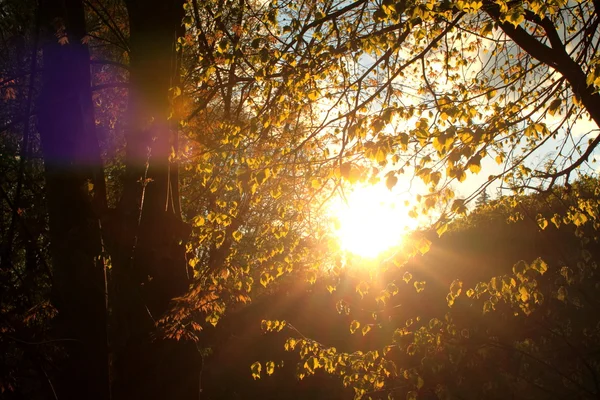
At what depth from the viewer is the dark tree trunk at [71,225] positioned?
3.84m

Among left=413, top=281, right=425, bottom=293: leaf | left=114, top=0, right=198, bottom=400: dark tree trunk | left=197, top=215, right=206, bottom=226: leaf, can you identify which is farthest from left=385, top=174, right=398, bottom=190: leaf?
left=197, top=215, right=206, bottom=226: leaf

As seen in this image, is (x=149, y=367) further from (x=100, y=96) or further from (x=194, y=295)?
(x=100, y=96)

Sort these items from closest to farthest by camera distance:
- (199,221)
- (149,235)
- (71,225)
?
(71,225), (149,235), (199,221)

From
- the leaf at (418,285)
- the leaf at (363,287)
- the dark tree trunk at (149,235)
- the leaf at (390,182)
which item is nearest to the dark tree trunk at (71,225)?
the dark tree trunk at (149,235)

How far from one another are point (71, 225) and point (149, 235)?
0.81m

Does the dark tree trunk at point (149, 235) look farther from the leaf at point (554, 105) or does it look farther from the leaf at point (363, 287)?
the leaf at point (554, 105)

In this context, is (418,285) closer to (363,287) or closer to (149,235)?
(363,287)

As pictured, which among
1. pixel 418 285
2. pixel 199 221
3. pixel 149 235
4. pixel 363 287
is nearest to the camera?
pixel 149 235

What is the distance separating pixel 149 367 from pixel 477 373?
689cm

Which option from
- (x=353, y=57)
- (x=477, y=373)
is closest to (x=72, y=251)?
(x=353, y=57)

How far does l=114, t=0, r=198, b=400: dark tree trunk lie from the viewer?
4.25m

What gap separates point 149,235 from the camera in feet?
14.8

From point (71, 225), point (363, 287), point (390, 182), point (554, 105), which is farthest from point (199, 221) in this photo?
point (554, 105)

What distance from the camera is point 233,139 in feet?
18.7
